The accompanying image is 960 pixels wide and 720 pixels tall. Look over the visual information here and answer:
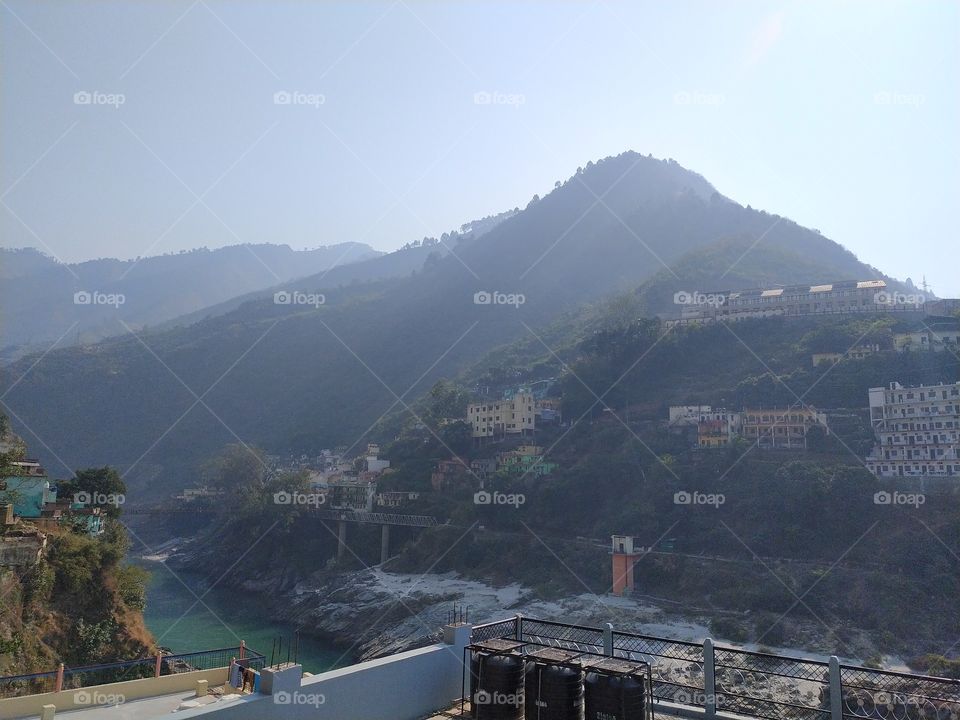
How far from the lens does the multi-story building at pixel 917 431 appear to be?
31125mm

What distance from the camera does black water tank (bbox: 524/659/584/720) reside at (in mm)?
5125

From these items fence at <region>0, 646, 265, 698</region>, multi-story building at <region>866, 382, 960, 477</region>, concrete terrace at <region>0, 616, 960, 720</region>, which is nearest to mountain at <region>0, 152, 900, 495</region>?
multi-story building at <region>866, 382, 960, 477</region>

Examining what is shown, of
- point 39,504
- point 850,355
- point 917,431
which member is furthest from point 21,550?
point 850,355

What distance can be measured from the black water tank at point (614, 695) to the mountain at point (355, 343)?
60127 mm

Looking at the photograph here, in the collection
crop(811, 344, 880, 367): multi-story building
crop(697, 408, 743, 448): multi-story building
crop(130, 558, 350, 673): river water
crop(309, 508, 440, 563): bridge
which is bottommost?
crop(130, 558, 350, 673): river water

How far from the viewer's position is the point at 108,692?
29.9 ft

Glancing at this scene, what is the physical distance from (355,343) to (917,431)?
74174 millimetres

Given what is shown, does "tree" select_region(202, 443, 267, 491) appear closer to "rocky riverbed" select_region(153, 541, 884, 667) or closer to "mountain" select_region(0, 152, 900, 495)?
"rocky riverbed" select_region(153, 541, 884, 667)

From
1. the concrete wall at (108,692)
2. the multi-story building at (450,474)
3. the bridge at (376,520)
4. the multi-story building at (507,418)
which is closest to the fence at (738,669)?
the concrete wall at (108,692)

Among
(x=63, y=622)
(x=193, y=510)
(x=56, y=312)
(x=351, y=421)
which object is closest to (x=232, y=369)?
(x=351, y=421)

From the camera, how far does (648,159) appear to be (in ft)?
405

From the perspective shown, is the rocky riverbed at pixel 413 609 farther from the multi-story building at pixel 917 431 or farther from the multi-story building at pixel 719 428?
the multi-story building at pixel 719 428

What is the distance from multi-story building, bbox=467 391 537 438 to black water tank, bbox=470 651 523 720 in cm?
4105

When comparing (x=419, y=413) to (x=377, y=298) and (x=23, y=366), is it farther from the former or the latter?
(x=23, y=366)
